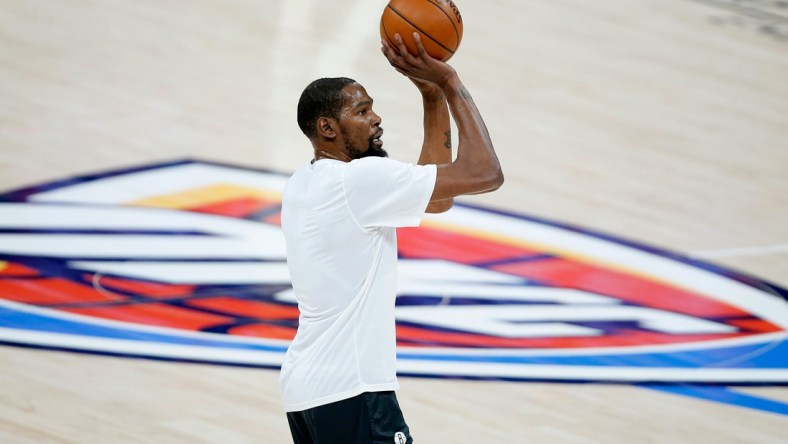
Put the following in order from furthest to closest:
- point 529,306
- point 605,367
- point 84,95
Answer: point 84,95 < point 529,306 < point 605,367

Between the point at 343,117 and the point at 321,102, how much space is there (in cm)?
7

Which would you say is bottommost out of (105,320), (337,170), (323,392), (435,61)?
(105,320)

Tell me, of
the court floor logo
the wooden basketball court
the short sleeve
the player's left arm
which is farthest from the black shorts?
the court floor logo

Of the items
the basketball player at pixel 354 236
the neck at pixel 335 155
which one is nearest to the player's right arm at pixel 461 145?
the basketball player at pixel 354 236

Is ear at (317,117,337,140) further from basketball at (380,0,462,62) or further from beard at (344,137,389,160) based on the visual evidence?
basketball at (380,0,462,62)

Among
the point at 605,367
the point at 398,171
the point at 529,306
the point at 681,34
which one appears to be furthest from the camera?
Result: the point at 681,34

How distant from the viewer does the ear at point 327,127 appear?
133 inches

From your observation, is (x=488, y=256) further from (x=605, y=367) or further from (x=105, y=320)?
(x=105, y=320)

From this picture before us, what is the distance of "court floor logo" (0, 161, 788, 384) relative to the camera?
591cm

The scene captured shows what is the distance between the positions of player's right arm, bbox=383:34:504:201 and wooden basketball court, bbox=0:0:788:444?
2.11m

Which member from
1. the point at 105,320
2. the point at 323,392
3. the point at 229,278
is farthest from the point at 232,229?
the point at 323,392

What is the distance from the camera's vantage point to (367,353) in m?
3.32

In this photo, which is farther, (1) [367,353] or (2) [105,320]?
(2) [105,320]

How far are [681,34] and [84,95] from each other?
500 centimetres
